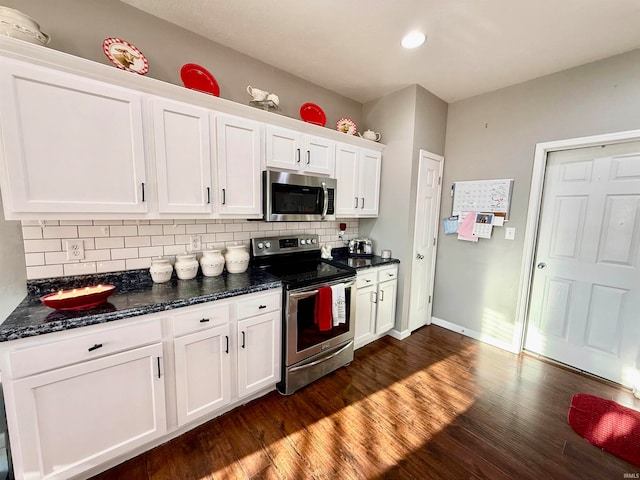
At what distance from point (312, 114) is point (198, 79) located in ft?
3.63

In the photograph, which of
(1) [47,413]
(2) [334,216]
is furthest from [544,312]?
(1) [47,413]

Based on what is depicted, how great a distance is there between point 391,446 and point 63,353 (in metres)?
1.97

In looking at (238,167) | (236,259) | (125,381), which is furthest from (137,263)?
(238,167)

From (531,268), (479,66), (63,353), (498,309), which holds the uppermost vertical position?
(479,66)

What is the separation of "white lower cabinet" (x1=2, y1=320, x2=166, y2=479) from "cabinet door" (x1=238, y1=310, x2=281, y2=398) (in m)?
0.51

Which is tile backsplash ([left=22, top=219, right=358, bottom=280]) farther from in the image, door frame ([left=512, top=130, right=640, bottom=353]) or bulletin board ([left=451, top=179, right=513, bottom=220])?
door frame ([left=512, top=130, right=640, bottom=353])

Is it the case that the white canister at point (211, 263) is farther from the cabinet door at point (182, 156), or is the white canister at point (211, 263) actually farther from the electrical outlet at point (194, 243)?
the cabinet door at point (182, 156)

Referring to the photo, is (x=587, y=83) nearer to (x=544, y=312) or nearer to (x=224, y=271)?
(x=544, y=312)

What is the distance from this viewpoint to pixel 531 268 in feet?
8.71

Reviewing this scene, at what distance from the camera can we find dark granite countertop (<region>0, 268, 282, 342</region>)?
119cm

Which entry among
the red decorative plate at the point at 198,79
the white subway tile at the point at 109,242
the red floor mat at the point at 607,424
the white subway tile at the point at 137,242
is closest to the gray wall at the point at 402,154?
the red floor mat at the point at 607,424

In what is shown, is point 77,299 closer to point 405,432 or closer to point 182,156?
point 182,156

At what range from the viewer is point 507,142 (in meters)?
2.71

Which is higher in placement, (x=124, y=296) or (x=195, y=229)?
(x=195, y=229)
